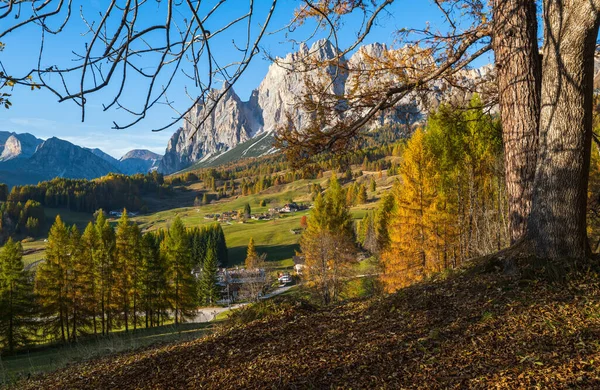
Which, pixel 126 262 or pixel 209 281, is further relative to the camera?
pixel 209 281

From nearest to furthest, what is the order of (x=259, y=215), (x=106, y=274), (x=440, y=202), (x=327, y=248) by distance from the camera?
1. (x=440, y=202)
2. (x=327, y=248)
3. (x=106, y=274)
4. (x=259, y=215)

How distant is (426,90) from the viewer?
591cm

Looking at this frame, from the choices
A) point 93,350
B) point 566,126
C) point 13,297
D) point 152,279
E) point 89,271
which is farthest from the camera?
point 152,279

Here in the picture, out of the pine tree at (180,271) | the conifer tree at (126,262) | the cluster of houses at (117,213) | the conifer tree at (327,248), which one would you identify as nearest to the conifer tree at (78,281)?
the conifer tree at (126,262)

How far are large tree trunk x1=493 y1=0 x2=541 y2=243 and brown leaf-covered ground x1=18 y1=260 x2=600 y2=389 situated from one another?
1.29 meters

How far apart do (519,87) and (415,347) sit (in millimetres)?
3379

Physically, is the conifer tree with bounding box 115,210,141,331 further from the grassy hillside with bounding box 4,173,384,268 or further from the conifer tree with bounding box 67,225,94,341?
the grassy hillside with bounding box 4,173,384,268

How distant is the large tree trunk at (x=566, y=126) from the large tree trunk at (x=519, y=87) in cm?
53

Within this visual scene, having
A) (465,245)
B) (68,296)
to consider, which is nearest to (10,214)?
(68,296)

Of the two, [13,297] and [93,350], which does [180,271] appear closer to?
[13,297]

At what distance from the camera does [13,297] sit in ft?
Answer: 72.7

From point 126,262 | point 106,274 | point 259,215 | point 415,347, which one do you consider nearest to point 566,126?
point 415,347

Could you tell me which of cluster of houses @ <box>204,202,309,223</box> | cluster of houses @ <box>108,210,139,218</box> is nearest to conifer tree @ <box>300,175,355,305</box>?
cluster of houses @ <box>204,202,309,223</box>

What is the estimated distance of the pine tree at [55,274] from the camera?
75.0 ft
